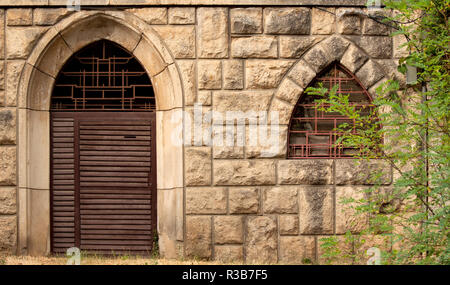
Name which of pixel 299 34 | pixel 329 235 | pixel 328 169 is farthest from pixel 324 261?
pixel 299 34

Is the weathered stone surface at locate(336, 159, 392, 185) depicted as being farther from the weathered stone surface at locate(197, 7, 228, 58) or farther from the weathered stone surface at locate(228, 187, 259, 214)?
the weathered stone surface at locate(197, 7, 228, 58)

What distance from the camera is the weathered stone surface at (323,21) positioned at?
923cm

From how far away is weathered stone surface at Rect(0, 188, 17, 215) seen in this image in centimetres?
913

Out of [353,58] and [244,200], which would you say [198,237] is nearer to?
[244,200]

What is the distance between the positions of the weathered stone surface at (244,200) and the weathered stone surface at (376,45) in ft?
7.92

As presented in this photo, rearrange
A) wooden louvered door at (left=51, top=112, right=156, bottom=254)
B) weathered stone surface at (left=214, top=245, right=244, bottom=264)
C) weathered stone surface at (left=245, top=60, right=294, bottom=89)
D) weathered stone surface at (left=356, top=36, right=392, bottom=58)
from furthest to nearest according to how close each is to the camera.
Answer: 1. wooden louvered door at (left=51, top=112, right=156, bottom=254)
2. weathered stone surface at (left=356, top=36, right=392, bottom=58)
3. weathered stone surface at (left=245, top=60, right=294, bottom=89)
4. weathered stone surface at (left=214, top=245, right=244, bottom=264)

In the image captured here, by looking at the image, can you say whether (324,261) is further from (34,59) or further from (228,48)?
(34,59)

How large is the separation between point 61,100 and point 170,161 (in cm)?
176

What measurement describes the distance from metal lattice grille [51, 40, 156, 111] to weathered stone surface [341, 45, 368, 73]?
268 centimetres

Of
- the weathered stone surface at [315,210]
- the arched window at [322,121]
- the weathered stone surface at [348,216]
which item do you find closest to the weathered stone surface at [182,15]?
the arched window at [322,121]

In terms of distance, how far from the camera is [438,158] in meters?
6.88

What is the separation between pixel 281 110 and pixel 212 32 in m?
1.39

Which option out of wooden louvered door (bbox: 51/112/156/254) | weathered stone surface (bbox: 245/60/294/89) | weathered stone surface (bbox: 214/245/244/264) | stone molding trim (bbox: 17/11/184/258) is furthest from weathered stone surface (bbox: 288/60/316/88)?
weathered stone surface (bbox: 214/245/244/264)

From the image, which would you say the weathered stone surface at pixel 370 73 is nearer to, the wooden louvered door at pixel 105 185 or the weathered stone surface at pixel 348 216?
the weathered stone surface at pixel 348 216
